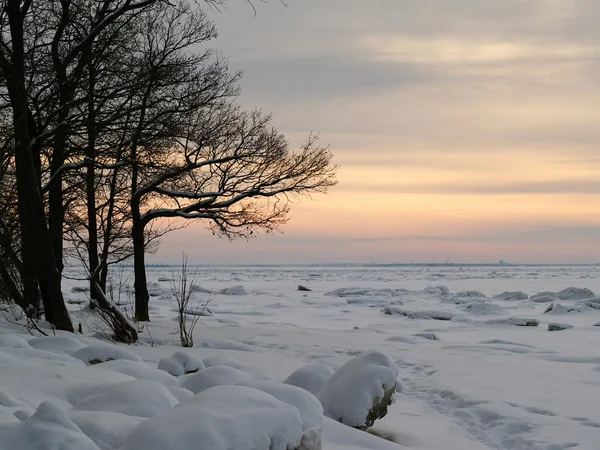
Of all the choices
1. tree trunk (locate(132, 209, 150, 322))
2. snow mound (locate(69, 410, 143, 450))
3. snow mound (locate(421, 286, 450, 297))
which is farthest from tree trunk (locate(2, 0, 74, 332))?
snow mound (locate(421, 286, 450, 297))

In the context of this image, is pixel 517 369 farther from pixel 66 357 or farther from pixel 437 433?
pixel 66 357

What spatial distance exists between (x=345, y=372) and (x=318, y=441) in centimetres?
198

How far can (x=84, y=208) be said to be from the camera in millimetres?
14656

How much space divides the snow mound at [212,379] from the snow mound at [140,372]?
124 millimetres

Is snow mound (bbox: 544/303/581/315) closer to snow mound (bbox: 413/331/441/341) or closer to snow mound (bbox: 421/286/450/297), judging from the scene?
snow mound (bbox: 413/331/441/341)

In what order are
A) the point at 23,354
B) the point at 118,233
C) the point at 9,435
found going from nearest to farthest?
the point at 9,435
the point at 23,354
the point at 118,233

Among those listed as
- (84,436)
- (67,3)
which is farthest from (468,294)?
(84,436)

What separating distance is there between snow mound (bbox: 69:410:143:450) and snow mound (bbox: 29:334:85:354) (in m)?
2.85

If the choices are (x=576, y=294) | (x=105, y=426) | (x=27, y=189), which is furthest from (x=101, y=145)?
(x=576, y=294)

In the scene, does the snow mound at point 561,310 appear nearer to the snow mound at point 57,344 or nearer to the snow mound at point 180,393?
the snow mound at point 57,344

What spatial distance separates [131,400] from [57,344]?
9.47ft

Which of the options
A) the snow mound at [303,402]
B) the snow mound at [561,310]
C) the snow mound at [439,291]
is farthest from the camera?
the snow mound at [439,291]

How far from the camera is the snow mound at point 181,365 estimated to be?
18.5ft

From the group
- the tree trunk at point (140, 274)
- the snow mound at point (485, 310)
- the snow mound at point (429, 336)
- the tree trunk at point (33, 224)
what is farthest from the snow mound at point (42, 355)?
the snow mound at point (485, 310)
